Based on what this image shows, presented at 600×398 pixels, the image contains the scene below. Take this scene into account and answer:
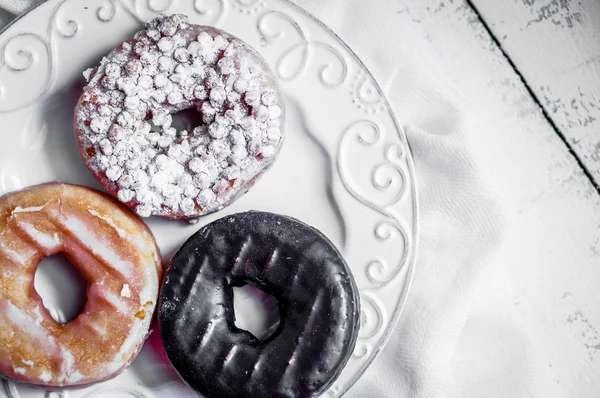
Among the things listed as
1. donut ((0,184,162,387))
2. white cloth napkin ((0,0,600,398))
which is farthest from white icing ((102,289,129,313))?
white cloth napkin ((0,0,600,398))

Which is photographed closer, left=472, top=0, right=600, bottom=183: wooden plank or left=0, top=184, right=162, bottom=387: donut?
left=0, top=184, right=162, bottom=387: donut

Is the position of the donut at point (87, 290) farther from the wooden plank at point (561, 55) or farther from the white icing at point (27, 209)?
the wooden plank at point (561, 55)

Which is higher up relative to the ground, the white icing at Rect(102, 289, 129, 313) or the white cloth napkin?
the white cloth napkin

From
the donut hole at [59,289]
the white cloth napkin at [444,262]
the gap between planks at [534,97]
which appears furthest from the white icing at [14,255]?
the gap between planks at [534,97]

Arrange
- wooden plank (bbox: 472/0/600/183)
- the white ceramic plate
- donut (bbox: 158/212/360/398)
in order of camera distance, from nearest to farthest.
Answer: donut (bbox: 158/212/360/398)
the white ceramic plate
wooden plank (bbox: 472/0/600/183)

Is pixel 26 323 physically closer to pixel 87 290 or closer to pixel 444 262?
pixel 87 290

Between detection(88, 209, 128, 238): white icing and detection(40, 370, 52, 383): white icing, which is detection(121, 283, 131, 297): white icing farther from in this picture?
detection(40, 370, 52, 383): white icing
